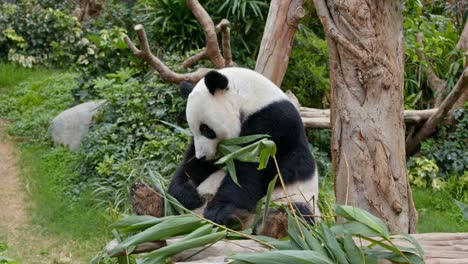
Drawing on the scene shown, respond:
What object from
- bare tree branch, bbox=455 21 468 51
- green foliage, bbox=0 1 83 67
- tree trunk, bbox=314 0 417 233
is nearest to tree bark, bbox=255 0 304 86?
tree trunk, bbox=314 0 417 233

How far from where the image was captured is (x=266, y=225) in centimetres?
338

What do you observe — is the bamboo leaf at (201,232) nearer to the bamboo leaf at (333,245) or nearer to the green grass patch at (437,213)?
the bamboo leaf at (333,245)

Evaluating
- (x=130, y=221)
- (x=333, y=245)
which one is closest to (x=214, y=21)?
(x=130, y=221)

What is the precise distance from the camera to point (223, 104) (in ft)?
13.0

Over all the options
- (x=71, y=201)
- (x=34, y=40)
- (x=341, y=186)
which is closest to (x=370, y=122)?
(x=341, y=186)

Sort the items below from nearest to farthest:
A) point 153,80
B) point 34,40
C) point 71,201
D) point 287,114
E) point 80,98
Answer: point 287,114 < point 71,201 < point 153,80 < point 80,98 < point 34,40

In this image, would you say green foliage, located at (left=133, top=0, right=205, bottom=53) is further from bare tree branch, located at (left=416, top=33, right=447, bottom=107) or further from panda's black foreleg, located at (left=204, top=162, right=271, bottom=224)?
panda's black foreleg, located at (left=204, top=162, right=271, bottom=224)

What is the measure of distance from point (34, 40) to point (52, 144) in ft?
11.9

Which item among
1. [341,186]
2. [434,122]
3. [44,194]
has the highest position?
[341,186]

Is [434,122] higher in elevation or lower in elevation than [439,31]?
lower

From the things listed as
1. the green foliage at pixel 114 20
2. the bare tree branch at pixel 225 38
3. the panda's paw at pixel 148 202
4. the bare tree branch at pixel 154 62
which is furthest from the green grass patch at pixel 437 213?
the green foliage at pixel 114 20

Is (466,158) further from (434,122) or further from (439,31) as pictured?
(439,31)

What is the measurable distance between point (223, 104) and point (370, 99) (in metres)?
0.84

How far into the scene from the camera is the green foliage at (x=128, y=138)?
6766 mm
